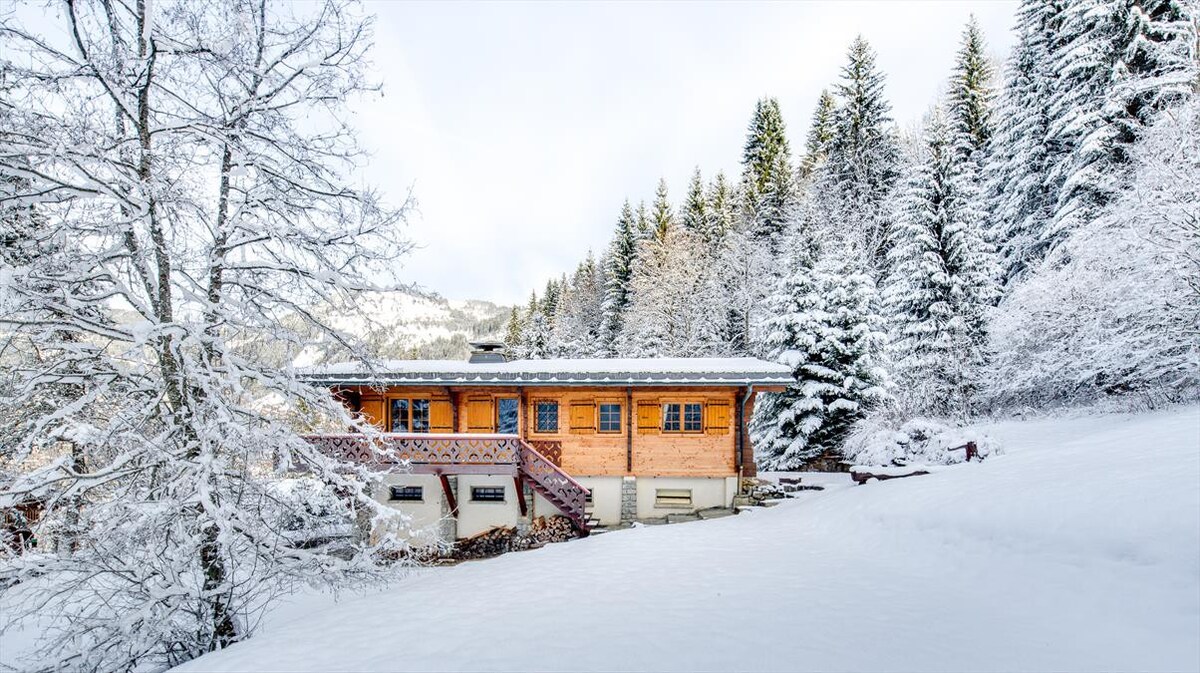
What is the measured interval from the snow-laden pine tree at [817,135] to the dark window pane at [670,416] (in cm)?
2875

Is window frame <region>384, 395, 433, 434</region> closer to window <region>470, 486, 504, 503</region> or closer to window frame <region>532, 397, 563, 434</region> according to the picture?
window <region>470, 486, 504, 503</region>

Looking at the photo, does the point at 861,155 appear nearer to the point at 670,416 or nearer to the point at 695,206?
the point at 695,206

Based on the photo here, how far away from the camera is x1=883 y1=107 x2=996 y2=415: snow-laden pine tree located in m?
23.2

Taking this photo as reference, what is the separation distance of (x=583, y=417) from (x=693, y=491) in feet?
14.2

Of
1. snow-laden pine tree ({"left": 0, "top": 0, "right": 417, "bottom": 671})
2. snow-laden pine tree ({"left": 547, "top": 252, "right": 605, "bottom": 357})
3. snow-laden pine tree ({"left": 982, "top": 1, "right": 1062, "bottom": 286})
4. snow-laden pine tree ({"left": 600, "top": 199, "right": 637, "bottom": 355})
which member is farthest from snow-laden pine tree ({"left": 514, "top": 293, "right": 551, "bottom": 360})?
snow-laden pine tree ({"left": 0, "top": 0, "right": 417, "bottom": 671})

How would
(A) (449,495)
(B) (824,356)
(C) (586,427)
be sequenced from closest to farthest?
1. (A) (449,495)
2. (C) (586,427)
3. (B) (824,356)

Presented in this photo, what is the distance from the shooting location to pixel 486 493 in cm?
1739

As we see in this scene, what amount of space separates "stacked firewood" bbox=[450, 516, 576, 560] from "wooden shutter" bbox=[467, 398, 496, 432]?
3234 mm

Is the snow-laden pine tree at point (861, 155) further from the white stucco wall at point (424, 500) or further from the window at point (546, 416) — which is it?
the white stucco wall at point (424, 500)

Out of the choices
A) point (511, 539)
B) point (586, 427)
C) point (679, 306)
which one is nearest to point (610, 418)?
point (586, 427)

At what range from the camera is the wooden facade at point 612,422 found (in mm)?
17625

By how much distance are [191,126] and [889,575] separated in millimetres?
11811

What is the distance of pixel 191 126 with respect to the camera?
6.91m

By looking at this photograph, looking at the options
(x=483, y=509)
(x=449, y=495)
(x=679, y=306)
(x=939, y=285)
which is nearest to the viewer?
(x=449, y=495)
